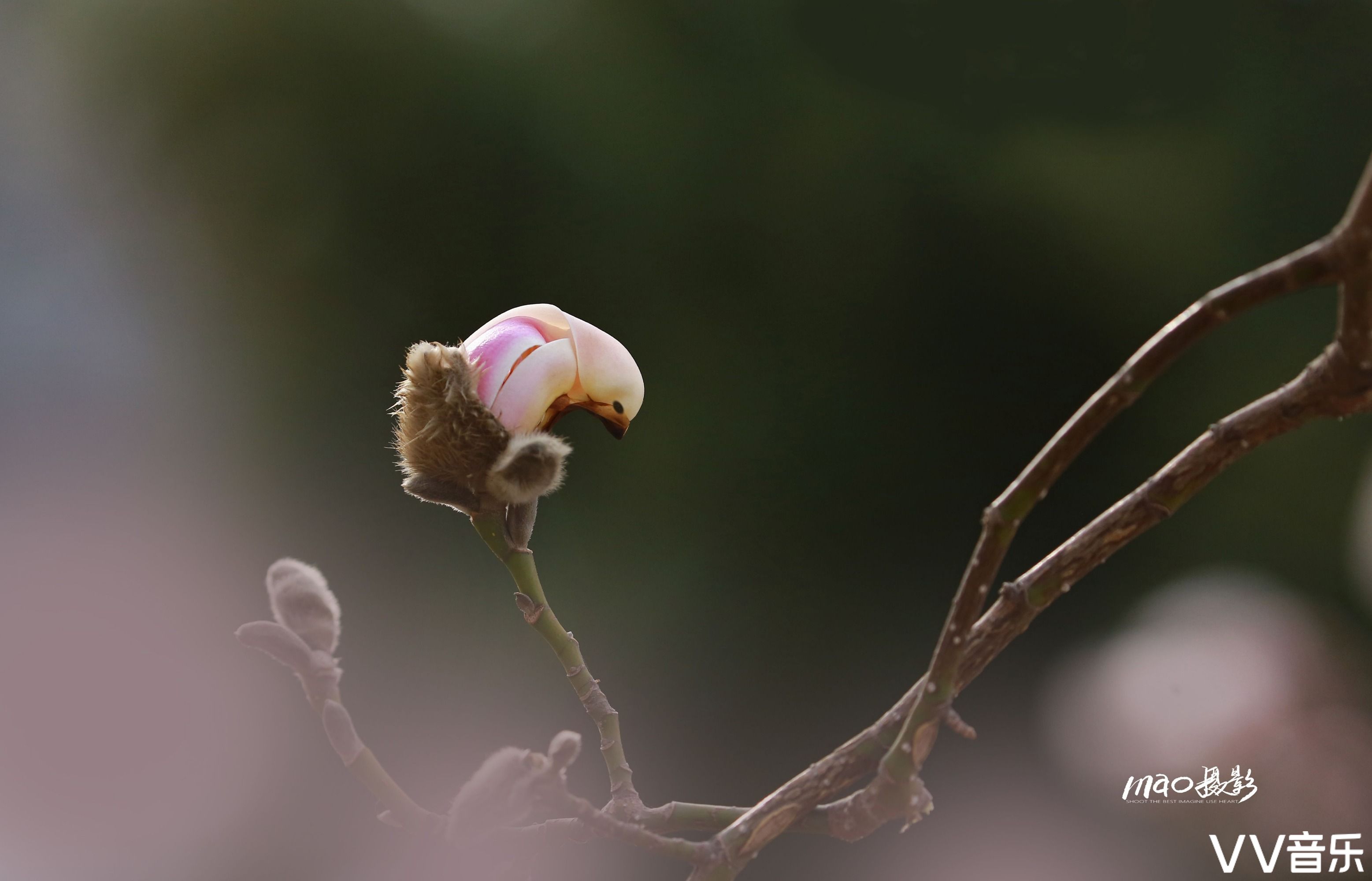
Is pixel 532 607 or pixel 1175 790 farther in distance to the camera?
pixel 1175 790

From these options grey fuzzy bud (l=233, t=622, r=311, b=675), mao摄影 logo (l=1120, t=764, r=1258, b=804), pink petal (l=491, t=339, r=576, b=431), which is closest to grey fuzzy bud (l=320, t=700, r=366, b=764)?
grey fuzzy bud (l=233, t=622, r=311, b=675)

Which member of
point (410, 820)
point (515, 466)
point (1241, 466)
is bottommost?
point (410, 820)

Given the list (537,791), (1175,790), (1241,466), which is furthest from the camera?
(1241,466)

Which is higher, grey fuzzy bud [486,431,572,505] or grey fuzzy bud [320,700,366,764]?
grey fuzzy bud [486,431,572,505]

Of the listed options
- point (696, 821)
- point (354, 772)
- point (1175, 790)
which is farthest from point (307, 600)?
point (1175, 790)

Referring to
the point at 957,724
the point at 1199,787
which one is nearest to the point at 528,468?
the point at 957,724

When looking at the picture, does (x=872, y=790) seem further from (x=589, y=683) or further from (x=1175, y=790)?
(x=1175, y=790)

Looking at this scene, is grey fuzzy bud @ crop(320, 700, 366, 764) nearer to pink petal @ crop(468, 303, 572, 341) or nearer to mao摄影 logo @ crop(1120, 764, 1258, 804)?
pink petal @ crop(468, 303, 572, 341)

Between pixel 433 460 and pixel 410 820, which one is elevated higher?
pixel 433 460
